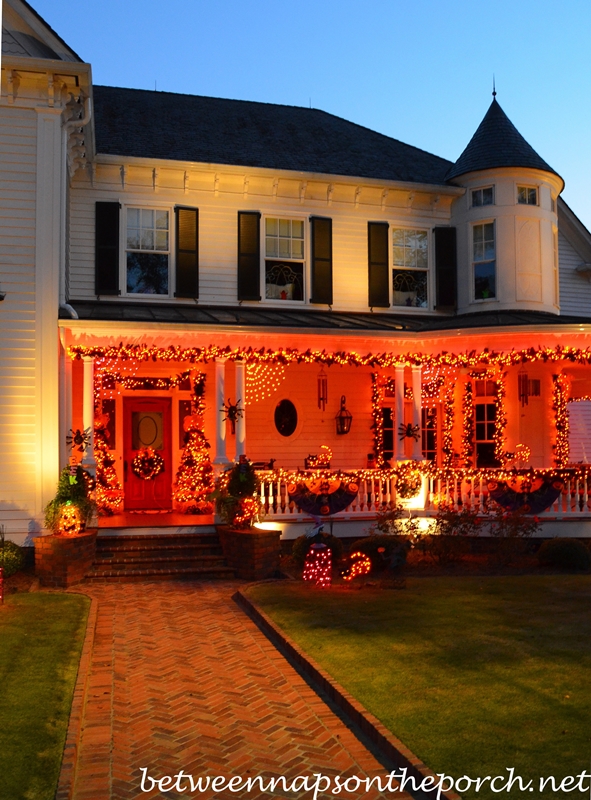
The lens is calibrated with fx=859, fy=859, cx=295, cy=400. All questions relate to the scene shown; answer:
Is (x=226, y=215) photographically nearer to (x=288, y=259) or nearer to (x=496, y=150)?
(x=288, y=259)

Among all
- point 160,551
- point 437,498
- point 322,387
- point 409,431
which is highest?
point 322,387

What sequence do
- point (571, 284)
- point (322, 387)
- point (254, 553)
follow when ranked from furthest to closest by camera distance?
point (571, 284) → point (322, 387) → point (254, 553)

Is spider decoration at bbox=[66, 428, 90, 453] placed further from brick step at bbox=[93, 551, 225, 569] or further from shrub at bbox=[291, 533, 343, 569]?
shrub at bbox=[291, 533, 343, 569]

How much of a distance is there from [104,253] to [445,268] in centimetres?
717

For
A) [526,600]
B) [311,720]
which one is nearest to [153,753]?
[311,720]

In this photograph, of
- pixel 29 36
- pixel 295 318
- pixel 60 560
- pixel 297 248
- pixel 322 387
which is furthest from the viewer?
pixel 297 248

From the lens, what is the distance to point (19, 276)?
44.6 feet

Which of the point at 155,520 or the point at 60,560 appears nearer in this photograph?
the point at 60,560

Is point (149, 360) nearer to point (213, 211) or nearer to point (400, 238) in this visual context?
point (213, 211)

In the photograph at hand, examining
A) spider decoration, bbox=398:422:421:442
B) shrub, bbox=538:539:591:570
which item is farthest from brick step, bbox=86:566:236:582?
shrub, bbox=538:539:591:570

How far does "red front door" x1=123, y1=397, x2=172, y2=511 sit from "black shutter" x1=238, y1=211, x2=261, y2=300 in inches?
107

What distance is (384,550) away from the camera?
13.0m

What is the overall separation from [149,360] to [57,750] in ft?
37.1

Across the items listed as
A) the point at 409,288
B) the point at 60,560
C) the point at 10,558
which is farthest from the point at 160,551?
the point at 409,288
